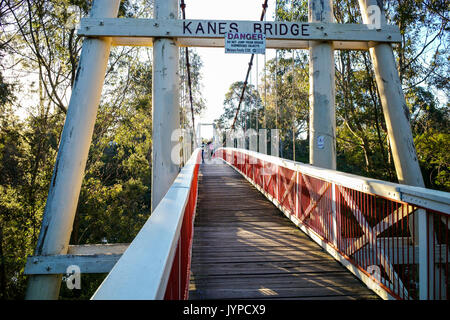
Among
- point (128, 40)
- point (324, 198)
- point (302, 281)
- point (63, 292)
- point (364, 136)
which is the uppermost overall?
point (128, 40)

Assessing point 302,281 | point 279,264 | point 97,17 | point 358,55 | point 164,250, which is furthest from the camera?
point 358,55

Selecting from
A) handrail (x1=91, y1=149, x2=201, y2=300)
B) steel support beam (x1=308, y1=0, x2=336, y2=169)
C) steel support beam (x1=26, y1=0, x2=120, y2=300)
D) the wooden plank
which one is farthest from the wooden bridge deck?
steel support beam (x1=26, y1=0, x2=120, y2=300)

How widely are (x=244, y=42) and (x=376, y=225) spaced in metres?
2.37

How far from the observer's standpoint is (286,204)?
14.3ft

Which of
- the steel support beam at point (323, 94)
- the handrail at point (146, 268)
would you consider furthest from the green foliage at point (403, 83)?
the handrail at point (146, 268)

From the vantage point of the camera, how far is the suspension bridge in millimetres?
2145

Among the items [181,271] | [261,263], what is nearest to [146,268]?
[181,271]

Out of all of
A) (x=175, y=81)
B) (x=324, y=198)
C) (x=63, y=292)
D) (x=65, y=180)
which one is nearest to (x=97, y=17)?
(x=175, y=81)

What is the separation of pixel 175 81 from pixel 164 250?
8.56ft

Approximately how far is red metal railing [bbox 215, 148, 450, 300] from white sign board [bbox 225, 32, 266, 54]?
4.82 feet

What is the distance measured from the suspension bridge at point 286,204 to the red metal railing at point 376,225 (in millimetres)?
11

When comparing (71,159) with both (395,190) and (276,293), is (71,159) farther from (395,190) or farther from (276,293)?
(395,190)
